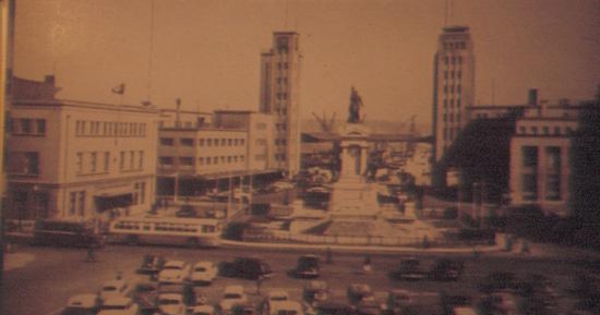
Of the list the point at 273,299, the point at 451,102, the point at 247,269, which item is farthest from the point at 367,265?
the point at 451,102

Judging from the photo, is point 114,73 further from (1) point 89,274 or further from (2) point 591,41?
(2) point 591,41

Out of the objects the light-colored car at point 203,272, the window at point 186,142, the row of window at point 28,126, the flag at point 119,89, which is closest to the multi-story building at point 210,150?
the window at point 186,142

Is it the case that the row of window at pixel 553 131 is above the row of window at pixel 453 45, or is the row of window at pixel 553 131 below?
below

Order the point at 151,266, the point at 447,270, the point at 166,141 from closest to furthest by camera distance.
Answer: the point at 447,270, the point at 151,266, the point at 166,141

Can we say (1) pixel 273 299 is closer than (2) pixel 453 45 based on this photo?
Yes

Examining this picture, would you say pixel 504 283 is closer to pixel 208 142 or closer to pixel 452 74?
pixel 452 74

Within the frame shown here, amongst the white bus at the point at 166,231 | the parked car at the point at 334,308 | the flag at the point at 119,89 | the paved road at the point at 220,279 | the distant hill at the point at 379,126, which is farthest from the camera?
the flag at the point at 119,89

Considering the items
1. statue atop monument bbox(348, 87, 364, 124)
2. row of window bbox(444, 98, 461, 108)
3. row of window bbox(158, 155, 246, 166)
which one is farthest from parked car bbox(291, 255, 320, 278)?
row of window bbox(444, 98, 461, 108)

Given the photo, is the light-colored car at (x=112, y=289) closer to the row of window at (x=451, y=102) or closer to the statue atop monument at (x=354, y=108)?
the statue atop monument at (x=354, y=108)
